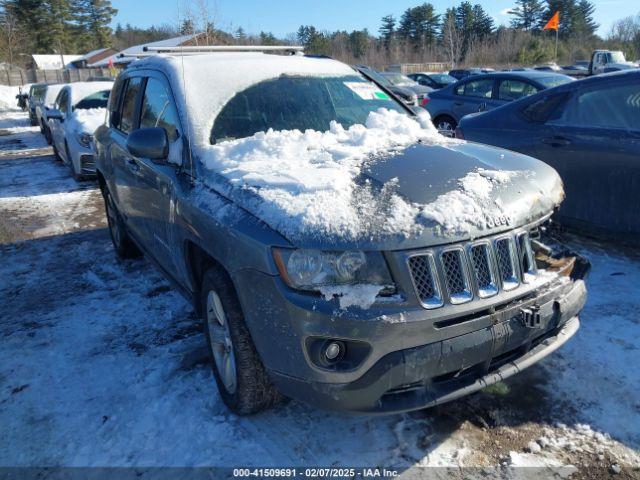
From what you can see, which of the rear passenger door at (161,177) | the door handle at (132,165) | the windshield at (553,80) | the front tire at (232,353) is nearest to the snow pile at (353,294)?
the front tire at (232,353)

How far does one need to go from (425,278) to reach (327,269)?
41 cm

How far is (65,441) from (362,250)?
185 cm

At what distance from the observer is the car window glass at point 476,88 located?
9.98 m

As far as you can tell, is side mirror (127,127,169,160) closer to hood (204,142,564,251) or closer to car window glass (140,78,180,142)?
car window glass (140,78,180,142)

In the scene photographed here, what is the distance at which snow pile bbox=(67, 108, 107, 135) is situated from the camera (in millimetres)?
9054

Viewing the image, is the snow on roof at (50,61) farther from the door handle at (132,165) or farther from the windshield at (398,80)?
the door handle at (132,165)

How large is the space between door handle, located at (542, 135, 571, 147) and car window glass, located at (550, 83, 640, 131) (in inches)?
5.9

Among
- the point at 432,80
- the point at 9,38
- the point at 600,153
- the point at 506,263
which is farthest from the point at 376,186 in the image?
the point at 9,38

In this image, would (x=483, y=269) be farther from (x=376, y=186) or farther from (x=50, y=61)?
(x=50, y=61)

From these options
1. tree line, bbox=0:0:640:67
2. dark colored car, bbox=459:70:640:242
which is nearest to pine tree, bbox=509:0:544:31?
tree line, bbox=0:0:640:67

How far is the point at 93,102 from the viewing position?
1097cm

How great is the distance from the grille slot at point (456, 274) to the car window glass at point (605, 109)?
10.00 ft

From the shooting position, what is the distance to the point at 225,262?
2.47 m

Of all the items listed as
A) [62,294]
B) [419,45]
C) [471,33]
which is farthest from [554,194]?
[419,45]
